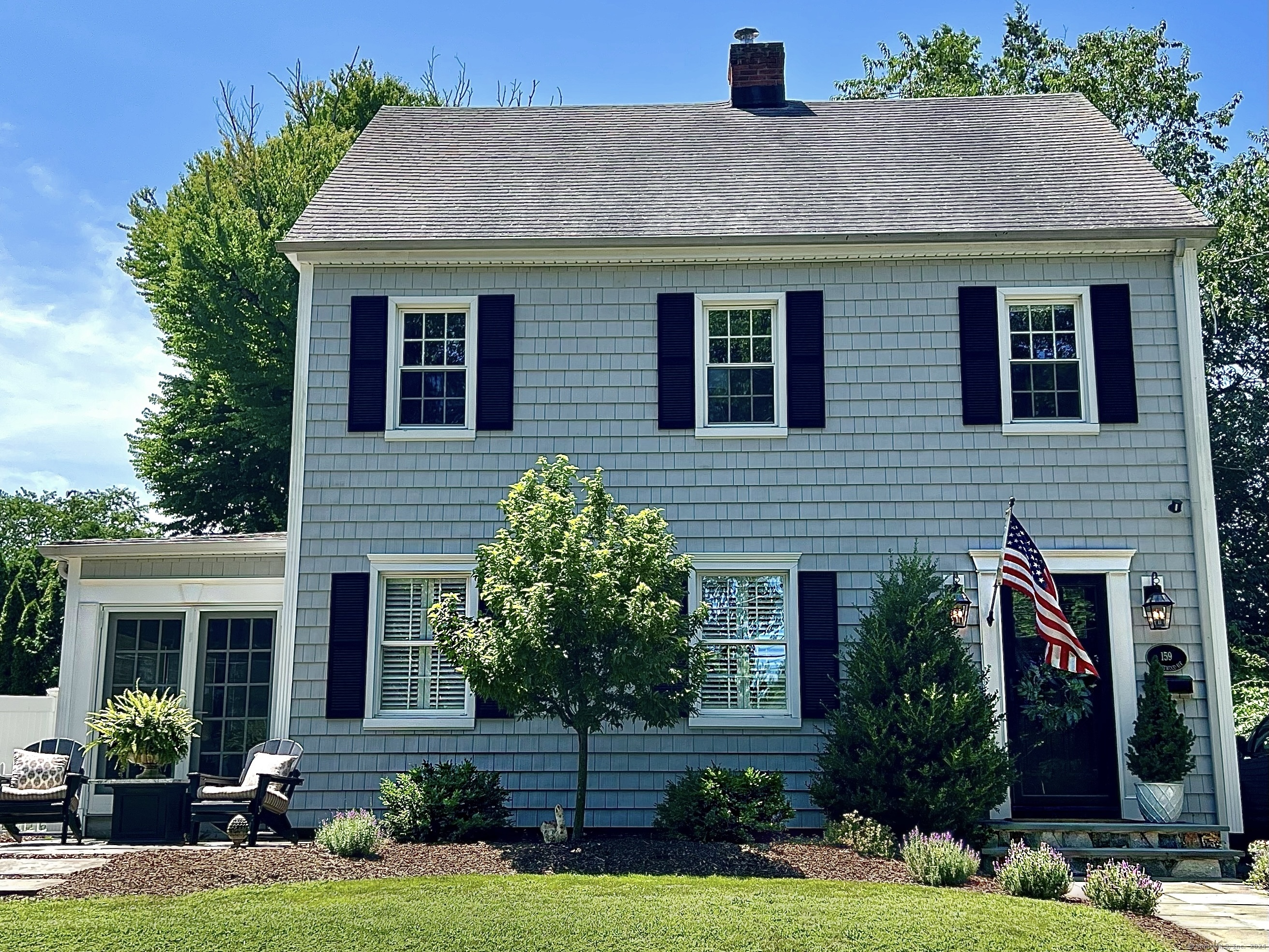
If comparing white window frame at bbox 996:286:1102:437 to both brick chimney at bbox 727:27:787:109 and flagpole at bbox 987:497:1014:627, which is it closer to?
flagpole at bbox 987:497:1014:627

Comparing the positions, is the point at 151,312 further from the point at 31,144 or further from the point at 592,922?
the point at 592,922

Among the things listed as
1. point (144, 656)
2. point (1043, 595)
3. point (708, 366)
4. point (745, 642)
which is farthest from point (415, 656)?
point (1043, 595)

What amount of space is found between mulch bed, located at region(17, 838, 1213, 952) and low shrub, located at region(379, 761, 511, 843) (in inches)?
17.1

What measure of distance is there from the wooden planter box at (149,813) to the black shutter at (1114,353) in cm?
916

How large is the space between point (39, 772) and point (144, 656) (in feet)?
5.94

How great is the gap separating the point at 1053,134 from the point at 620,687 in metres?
8.75

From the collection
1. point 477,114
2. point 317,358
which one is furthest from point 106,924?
point 477,114

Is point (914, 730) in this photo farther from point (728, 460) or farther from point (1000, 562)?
point (728, 460)

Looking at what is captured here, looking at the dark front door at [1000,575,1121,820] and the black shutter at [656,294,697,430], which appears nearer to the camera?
the dark front door at [1000,575,1121,820]

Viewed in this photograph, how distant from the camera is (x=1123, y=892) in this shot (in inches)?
319

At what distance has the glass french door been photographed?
40.5 feet

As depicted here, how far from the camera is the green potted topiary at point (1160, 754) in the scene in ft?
35.1

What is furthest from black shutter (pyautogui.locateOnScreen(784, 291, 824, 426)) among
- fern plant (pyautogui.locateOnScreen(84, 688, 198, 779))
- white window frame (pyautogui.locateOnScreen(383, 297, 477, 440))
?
fern plant (pyautogui.locateOnScreen(84, 688, 198, 779))

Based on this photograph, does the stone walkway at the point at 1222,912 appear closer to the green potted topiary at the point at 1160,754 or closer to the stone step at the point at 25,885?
the green potted topiary at the point at 1160,754
